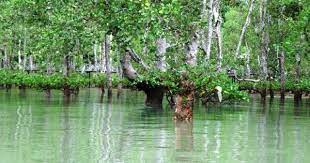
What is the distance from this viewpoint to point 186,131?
19203mm

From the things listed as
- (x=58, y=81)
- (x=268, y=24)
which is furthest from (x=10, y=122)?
(x=268, y=24)

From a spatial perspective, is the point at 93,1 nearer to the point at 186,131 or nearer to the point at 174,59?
the point at 174,59

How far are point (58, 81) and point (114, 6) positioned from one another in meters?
16.3

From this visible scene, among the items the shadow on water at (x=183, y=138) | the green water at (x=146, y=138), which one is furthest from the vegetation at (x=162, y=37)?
the green water at (x=146, y=138)

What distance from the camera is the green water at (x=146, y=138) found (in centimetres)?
1395

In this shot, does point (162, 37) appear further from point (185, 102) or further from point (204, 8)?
point (185, 102)

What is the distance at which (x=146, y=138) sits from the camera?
685 inches

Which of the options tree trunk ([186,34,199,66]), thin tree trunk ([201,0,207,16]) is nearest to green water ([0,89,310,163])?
tree trunk ([186,34,199,66])

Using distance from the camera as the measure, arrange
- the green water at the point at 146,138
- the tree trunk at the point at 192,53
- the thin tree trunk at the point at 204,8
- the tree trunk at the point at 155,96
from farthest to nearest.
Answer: the tree trunk at the point at 155,96, the thin tree trunk at the point at 204,8, the tree trunk at the point at 192,53, the green water at the point at 146,138

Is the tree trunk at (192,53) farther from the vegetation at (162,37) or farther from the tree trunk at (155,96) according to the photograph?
the tree trunk at (155,96)

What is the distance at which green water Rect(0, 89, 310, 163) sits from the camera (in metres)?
14.0

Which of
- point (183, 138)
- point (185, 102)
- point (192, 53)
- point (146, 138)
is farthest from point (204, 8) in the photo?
point (146, 138)

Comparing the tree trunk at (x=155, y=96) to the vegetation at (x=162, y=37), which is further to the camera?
the tree trunk at (x=155, y=96)

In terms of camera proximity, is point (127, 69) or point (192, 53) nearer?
point (192, 53)
